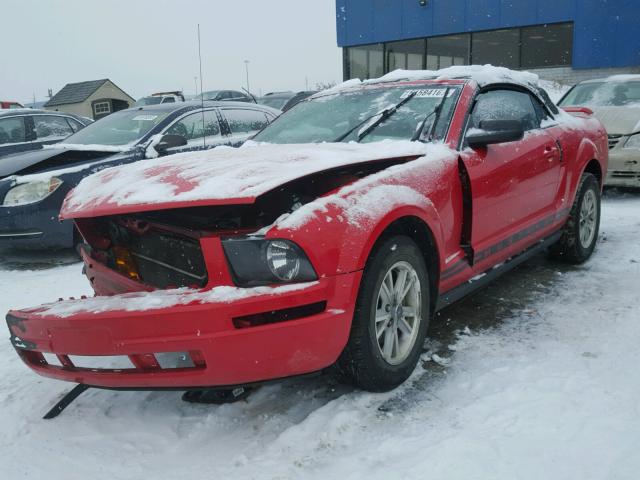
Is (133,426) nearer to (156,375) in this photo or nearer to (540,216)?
(156,375)

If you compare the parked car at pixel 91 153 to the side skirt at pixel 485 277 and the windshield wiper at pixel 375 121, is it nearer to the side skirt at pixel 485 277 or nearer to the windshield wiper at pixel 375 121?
the windshield wiper at pixel 375 121

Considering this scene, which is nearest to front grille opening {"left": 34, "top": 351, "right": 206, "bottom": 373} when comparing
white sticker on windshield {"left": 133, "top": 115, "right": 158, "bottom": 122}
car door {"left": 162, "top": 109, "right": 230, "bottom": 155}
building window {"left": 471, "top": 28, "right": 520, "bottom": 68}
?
car door {"left": 162, "top": 109, "right": 230, "bottom": 155}

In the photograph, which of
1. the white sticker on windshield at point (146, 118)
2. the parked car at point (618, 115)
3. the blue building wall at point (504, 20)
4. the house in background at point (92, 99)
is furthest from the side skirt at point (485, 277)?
the house in background at point (92, 99)

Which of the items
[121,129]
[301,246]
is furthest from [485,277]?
[121,129]

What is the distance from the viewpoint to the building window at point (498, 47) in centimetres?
2242

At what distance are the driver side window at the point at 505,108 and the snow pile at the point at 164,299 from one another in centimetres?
183

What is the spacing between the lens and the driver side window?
138 inches

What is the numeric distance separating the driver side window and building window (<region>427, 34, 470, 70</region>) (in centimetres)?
2117

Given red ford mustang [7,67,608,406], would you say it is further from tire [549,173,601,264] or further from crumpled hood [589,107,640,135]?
crumpled hood [589,107,640,135]

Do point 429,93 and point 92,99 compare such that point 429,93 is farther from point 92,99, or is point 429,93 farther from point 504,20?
point 92,99

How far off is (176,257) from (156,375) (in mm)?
543

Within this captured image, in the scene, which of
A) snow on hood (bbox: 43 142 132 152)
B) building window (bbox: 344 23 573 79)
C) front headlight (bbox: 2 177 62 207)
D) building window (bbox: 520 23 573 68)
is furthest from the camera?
building window (bbox: 344 23 573 79)

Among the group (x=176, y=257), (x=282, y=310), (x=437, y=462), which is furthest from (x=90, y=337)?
(x=437, y=462)

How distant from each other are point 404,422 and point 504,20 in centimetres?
2278
